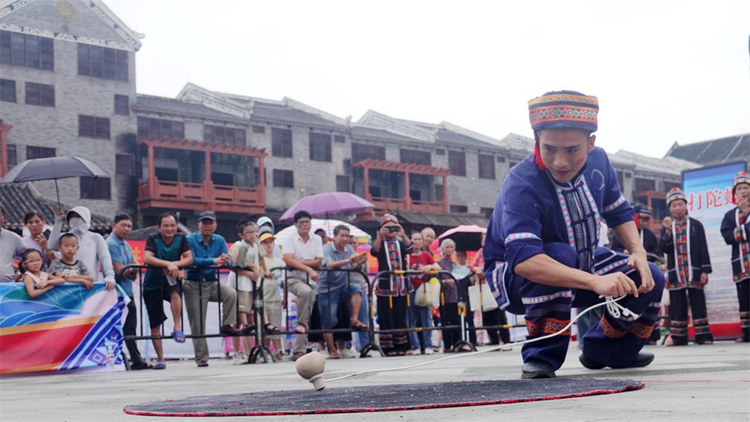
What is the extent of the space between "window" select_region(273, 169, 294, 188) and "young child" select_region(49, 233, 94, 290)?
34025mm

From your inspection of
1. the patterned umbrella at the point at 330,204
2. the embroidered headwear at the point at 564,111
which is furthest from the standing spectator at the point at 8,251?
the patterned umbrella at the point at 330,204

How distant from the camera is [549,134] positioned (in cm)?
439

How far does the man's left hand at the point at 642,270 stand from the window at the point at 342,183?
1611 inches

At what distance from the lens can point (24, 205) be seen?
3192cm

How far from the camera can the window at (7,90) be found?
118 feet

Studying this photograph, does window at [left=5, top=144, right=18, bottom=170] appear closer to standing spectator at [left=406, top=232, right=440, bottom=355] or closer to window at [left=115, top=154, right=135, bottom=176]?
window at [left=115, top=154, right=135, bottom=176]

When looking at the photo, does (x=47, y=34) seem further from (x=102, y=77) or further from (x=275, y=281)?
(x=275, y=281)

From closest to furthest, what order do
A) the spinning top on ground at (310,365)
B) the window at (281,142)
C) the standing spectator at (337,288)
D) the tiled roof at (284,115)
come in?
the spinning top on ground at (310,365) → the standing spectator at (337,288) → the tiled roof at (284,115) → the window at (281,142)

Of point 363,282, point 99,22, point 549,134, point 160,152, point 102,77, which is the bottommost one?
point 363,282

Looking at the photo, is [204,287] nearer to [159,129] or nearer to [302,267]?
[302,267]

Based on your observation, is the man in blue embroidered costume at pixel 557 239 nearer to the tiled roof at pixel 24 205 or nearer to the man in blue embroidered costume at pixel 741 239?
the man in blue embroidered costume at pixel 741 239

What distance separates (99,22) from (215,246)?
31890 millimetres

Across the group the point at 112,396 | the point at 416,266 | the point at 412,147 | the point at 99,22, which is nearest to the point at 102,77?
the point at 99,22

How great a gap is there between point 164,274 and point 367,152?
37.0 m
